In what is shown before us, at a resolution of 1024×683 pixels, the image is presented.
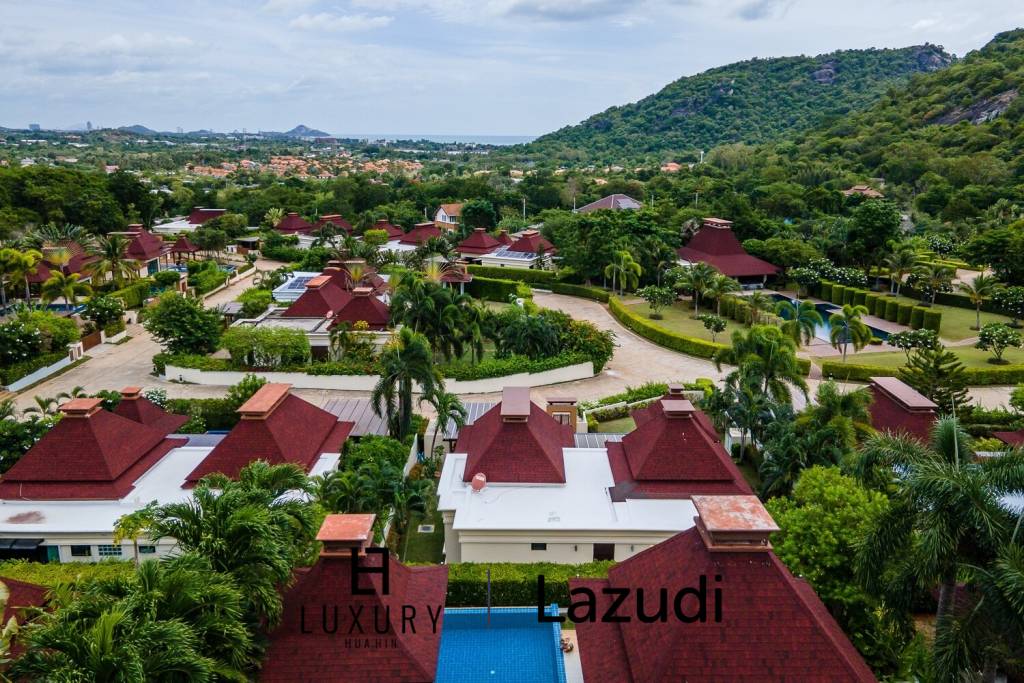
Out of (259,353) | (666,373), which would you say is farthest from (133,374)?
(666,373)

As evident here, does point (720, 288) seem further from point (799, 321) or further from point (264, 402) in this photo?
point (264, 402)

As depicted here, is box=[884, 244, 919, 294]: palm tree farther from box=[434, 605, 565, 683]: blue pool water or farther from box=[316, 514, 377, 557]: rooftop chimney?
box=[316, 514, 377, 557]: rooftop chimney

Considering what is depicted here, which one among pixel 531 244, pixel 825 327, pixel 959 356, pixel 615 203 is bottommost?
pixel 825 327

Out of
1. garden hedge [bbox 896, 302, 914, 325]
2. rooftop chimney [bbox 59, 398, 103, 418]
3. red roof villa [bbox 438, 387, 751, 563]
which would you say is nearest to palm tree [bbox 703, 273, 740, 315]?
garden hedge [bbox 896, 302, 914, 325]

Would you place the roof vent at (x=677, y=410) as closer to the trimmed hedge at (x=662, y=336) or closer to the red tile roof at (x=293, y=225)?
the trimmed hedge at (x=662, y=336)

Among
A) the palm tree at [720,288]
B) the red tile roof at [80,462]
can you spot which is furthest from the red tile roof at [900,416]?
the red tile roof at [80,462]

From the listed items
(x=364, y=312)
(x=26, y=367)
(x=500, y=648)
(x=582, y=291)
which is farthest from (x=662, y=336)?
(x=26, y=367)
